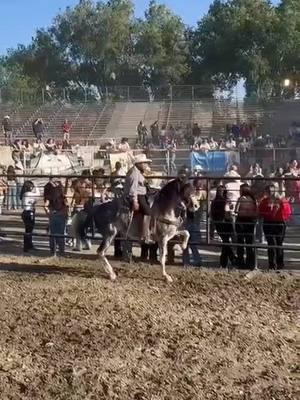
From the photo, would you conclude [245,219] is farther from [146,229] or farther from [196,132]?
[196,132]

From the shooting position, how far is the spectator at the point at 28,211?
14211 millimetres

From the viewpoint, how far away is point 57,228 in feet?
45.8

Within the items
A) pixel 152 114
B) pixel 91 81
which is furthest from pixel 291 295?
pixel 91 81

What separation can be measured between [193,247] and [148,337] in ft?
17.1

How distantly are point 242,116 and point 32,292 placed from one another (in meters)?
33.0

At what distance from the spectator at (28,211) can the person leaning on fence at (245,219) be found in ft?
12.7

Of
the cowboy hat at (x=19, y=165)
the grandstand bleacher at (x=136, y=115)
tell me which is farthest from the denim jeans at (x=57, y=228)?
the grandstand bleacher at (x=136, y=115)

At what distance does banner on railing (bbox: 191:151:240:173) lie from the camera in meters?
23.8

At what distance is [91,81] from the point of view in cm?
7375

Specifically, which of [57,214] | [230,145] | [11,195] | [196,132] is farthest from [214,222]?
[196,132]

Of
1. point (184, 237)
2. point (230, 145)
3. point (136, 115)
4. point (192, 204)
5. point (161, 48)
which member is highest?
point (161, 48)

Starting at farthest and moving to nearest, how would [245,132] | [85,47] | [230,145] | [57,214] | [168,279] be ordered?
[85,47] → [245,132] → [230,145] → [57,214] → [168,279]

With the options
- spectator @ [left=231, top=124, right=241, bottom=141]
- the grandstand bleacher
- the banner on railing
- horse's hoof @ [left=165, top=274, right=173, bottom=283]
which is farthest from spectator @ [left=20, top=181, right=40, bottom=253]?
the grandstand bleacher

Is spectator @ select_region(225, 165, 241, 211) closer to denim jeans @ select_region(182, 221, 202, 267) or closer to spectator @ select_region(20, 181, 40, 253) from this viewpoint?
denim jeans @ select_region(182, 221, 202, 267)
